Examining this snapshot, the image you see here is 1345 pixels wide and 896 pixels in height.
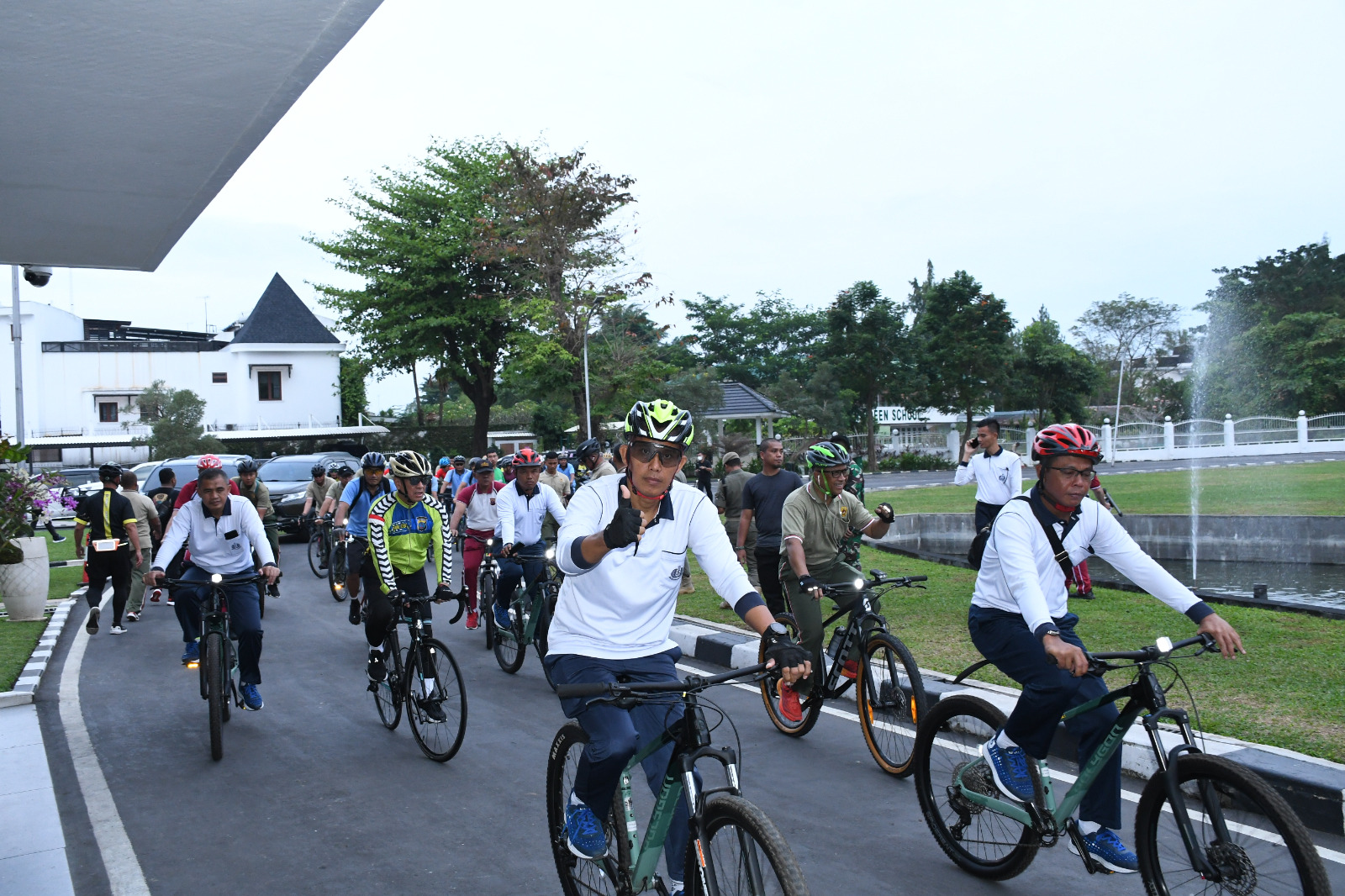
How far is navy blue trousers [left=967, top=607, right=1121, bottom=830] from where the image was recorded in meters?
3.94

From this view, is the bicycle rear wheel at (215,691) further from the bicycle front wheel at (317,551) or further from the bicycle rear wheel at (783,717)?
the bicycle front wheel at (317,551)

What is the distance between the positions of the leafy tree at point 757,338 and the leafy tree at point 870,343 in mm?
16006

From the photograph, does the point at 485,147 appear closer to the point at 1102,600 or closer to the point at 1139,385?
the point at 1102,600

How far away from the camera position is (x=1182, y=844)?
3514mm

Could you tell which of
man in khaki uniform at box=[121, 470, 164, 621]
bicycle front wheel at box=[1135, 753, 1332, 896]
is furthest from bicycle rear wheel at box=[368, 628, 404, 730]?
man in khaki uniform at box=[121, 470, 164, 621]

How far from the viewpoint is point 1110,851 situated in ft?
12.8

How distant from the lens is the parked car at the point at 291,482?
21672 millimetres

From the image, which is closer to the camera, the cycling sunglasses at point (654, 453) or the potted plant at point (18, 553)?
the cycling sunglasses at point (654, 453)

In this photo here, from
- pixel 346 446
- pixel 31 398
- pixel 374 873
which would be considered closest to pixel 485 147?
pixel 346 446

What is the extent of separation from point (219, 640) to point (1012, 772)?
5.21 metres

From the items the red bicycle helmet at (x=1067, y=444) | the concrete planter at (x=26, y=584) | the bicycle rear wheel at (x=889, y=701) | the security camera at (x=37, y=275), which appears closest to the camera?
the red bicycle helmet at (x=1067, y=444)

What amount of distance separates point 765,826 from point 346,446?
41238 mm

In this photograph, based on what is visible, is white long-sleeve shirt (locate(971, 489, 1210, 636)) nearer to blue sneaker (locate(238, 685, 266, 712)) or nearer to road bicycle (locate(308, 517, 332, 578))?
blue sneaker (locate(238, 685, 266, 712))

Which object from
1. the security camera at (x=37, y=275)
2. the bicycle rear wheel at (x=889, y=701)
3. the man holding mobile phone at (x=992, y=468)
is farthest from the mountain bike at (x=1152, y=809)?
the security camera at (x=37, y=275)
